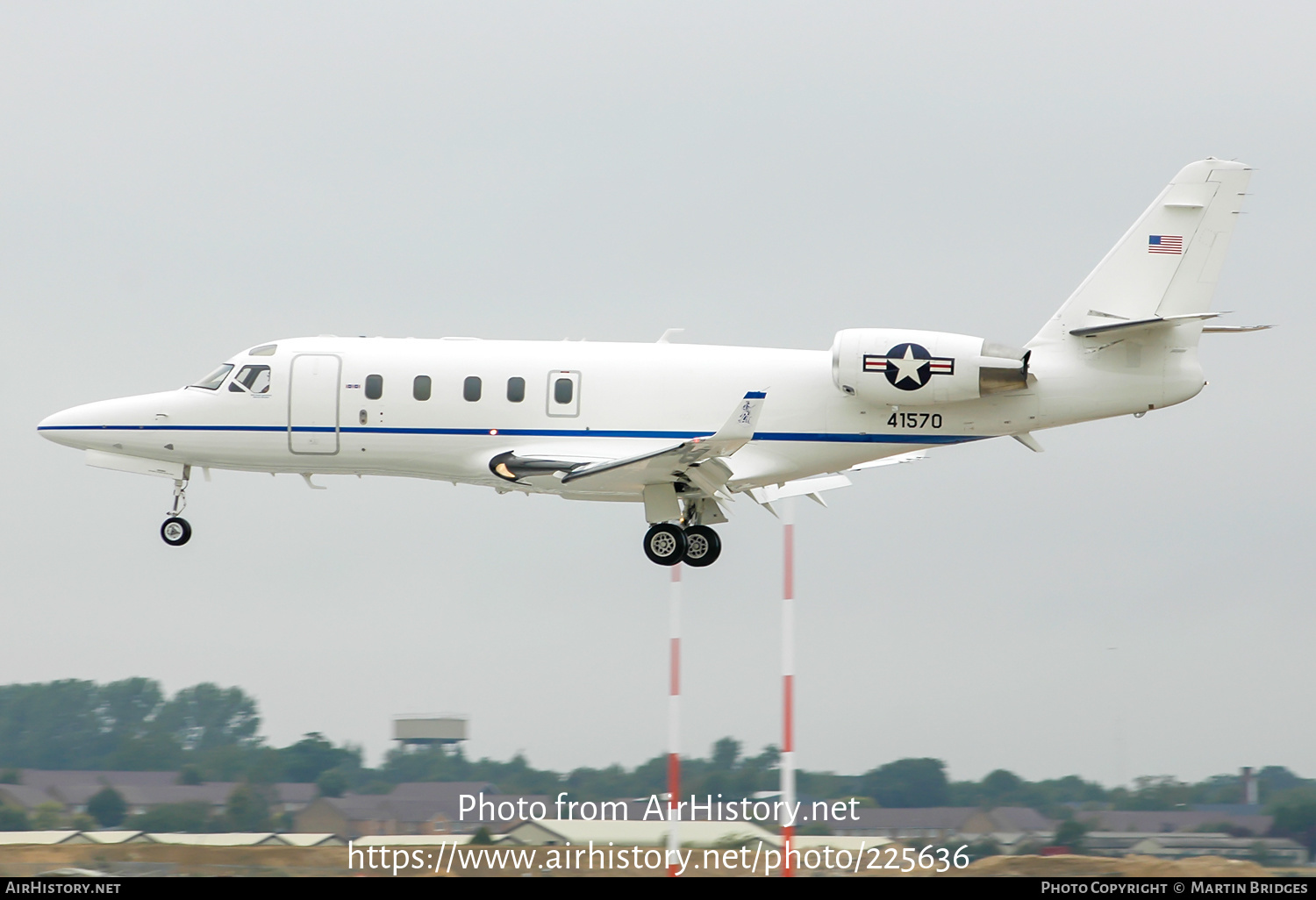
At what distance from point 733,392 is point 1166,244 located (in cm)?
755

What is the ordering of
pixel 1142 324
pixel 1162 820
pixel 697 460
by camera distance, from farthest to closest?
pixel 1162 820 → pixel 1142 324 → pixel 697 460

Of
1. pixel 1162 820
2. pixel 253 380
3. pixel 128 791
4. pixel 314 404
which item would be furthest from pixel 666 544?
pixel 1162 820

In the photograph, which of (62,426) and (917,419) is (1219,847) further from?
(62,426)

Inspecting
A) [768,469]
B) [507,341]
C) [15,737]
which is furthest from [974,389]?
[15,737]

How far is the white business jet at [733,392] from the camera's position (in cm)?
2597

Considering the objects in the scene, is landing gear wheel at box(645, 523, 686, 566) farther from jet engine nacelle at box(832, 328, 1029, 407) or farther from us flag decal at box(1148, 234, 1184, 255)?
us flag decal at box(1148, 234, 1184, 255)

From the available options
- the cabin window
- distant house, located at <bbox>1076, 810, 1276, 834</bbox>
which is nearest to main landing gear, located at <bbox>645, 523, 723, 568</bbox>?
the cabin window

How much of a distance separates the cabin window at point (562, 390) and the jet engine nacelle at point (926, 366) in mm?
4396

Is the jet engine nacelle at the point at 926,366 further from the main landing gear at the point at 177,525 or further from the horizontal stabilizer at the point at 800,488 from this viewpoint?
the main landing gear at the point at 177,525

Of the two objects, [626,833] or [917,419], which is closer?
[917,419]

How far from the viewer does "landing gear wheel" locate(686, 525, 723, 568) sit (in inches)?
1078

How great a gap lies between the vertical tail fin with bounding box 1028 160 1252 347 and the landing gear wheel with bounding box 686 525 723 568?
624cm

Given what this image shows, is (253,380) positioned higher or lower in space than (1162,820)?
higher

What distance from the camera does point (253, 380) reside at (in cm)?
2755
